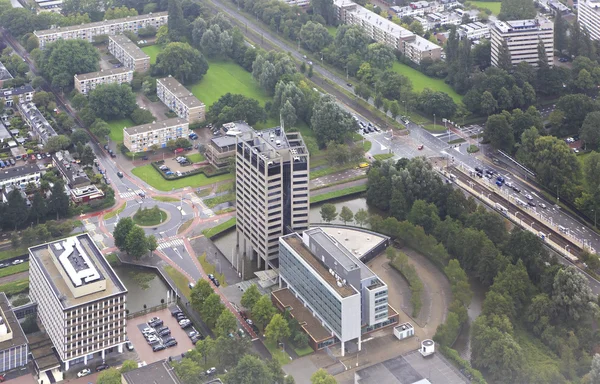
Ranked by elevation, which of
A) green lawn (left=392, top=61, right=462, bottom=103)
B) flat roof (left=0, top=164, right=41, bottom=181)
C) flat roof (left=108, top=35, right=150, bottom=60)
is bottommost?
green lawn (left=392, top=61, right=462, bottom=103)

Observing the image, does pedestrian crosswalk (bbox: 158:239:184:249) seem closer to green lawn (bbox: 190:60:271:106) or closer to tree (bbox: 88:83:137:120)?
tree (bbox: 88:83:137:120)

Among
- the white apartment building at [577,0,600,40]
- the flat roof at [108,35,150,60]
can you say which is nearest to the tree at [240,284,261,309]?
the flat roof at [108,35,150,60]

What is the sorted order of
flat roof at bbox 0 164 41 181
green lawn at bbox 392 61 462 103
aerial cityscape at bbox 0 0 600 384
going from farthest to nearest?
green lawn at bbox 392 61 462 103 → flat roof at bbox 0 164 41 181 → aerial cityscape at bbox 0 0 600 384

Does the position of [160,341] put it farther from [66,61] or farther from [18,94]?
[66,61]

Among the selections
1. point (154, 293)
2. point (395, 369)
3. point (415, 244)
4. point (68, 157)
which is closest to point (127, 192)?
point (68, 157)

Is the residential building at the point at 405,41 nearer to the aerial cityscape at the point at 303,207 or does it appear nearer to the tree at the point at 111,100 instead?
Result: the aerial cityscape at the point at 303,207

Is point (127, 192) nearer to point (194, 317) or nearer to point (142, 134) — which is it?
point (142, 134)
